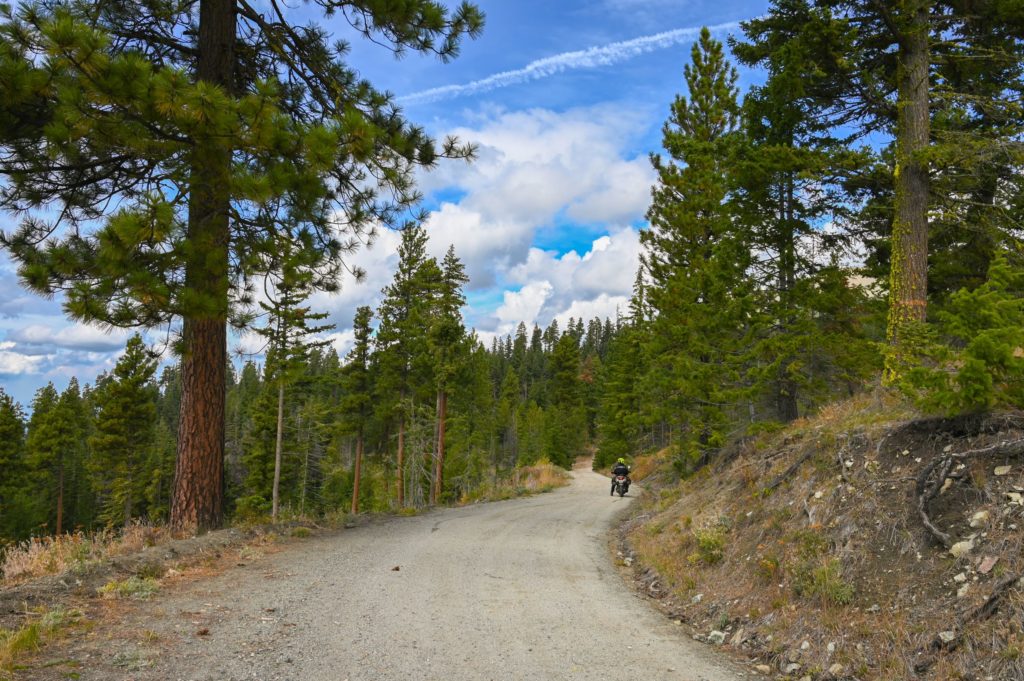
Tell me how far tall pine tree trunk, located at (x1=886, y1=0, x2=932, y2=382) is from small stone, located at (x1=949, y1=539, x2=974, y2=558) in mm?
5791

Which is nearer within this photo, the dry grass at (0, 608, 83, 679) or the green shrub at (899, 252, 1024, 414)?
the dry grass at (0, 608, 83, 679)

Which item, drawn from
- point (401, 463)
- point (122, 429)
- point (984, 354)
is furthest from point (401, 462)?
point (984, 354)

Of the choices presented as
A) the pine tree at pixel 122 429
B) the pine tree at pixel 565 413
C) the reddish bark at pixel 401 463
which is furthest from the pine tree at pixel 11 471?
the pine tree at pixel 565 413

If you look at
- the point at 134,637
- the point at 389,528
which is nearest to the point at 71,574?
the point at 134,637

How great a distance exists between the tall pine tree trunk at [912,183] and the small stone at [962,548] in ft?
19.0

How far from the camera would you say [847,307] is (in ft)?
44.2

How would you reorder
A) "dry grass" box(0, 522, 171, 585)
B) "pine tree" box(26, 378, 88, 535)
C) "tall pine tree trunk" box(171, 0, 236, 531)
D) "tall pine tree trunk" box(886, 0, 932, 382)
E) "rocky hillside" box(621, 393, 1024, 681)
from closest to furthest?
"rocky hillside" box(621, 393, 1024, 681) < "dry grass" box(0, 522, 171, 585) < "tall pine tree trunk" box(171, 0, 236, 531) < "tall pine tree trunk" box(886, 0, 932, 382) < "pine tree" box(26, 378, 88, 535)

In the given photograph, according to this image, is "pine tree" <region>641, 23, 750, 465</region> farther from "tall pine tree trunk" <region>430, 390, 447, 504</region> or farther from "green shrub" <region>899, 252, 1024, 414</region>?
"tall pine tree trunk" <region>430, 390, 447, 504</region>

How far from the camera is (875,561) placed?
5.12 metres

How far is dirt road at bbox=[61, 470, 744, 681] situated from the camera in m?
4.16

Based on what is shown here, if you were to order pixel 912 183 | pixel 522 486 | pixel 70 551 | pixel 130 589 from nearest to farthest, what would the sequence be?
pixel 130 589
pixel 70 551
pixel 912 183
pixel 522 486

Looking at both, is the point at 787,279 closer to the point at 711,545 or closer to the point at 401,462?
the point at 711,545

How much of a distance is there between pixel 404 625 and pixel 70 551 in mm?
4893

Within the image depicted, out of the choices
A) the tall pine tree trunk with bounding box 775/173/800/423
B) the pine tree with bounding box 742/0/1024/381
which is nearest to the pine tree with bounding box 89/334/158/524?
the tall pine tree trunk with bounding box 775/173/800/423
